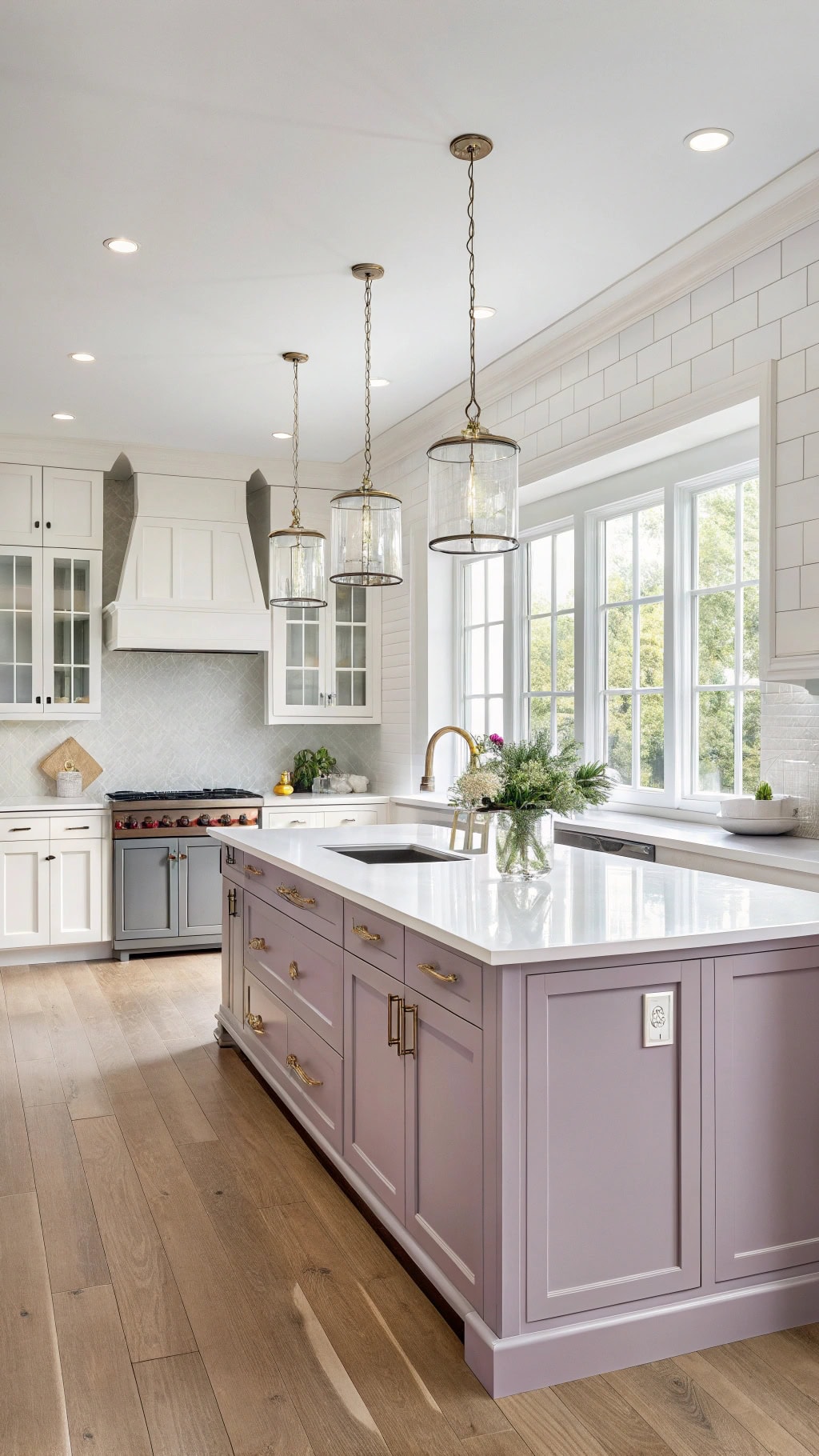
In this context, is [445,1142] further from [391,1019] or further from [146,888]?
[146,888]

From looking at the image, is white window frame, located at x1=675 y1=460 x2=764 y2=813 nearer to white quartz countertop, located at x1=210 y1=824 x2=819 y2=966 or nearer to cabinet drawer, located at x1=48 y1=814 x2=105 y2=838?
white quartz countertop, located at x1=210 y1=824 x2=819 y2=966

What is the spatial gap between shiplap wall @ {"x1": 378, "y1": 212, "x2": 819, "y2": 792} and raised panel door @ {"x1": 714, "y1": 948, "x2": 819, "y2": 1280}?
1347 millimetres

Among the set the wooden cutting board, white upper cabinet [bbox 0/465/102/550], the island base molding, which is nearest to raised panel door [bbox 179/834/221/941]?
the wooden cutting board

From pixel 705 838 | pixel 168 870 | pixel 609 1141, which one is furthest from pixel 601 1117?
pixel 168 870

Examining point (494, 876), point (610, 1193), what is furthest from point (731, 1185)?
point (494, 876)

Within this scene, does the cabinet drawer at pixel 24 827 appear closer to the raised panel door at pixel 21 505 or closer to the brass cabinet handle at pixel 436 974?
the raised panel door at pixel 21 505

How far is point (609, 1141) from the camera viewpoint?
2.09 metres

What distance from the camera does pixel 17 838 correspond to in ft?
18.6

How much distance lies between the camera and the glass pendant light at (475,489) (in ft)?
9.11

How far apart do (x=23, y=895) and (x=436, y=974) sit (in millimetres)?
4099

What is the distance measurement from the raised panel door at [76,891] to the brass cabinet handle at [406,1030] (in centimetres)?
379

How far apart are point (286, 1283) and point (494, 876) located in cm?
112

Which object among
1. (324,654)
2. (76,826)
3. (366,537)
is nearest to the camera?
(366,537)

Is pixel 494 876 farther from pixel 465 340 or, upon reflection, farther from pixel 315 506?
pixel 315 506
